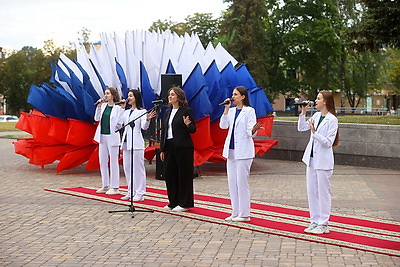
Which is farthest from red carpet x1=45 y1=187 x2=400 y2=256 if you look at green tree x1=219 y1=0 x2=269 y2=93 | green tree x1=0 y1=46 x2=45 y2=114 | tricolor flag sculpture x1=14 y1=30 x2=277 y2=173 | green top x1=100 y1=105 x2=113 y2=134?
green tree x1=0 y1=46 x2=45 y2=114

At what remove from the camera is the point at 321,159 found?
30.1ft

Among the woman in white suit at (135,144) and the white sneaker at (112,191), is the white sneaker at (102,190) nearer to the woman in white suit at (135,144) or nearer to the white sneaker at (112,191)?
the white sneaker at (112,191)

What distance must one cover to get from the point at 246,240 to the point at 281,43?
165ft

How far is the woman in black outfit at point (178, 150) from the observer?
11062mm

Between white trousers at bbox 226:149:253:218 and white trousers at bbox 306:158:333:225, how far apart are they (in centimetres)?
112

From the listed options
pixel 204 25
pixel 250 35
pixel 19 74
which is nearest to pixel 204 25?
pixel 204 25

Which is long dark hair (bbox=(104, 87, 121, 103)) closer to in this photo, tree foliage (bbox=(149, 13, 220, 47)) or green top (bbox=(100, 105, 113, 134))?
green top (bbox=(100, 105, 113, 134))

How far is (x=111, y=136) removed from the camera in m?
13.2

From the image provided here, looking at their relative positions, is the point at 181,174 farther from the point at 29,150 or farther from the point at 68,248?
the point at 29,150

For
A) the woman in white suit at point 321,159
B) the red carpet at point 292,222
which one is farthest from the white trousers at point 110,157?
the woman in white suit at point 321,159

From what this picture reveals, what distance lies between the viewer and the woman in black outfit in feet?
36.3

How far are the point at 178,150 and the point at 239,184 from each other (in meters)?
1.40

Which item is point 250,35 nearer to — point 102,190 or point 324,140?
point 102,190

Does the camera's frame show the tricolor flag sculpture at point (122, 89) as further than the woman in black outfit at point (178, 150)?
Yes
